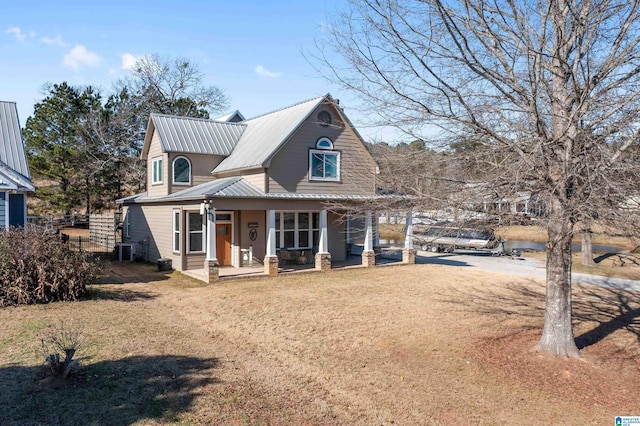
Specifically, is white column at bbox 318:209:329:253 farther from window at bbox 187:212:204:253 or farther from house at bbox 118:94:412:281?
window at bbox 187:212:204:253

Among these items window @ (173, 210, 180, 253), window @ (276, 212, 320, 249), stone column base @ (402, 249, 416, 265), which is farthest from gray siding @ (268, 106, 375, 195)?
window @ (173, 210, 180, 253)

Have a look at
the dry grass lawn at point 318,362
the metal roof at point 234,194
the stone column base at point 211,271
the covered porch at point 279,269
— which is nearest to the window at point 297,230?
the covered porch at point 279,269

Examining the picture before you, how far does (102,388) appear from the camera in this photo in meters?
6.38

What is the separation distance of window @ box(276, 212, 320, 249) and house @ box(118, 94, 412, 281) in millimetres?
42

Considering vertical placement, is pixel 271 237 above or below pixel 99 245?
above

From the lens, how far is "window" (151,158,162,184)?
20.5m

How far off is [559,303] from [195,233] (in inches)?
537

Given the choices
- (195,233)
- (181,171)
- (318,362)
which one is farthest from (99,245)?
(318,362)

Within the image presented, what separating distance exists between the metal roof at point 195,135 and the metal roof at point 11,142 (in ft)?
16.1

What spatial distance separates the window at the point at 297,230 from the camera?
19.8 m

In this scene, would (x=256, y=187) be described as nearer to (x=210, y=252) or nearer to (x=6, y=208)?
(x=210, y=252)

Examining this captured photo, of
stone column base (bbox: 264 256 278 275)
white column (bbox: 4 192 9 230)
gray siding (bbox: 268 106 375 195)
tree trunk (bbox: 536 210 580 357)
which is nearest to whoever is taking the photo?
tree trunk (bbox: 536 210 580 357)

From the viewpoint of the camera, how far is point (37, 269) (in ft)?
37.4

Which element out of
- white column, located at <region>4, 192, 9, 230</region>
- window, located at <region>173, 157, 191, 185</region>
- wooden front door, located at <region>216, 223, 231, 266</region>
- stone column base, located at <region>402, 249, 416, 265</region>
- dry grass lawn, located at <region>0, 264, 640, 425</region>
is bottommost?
dry grass lawn, located at <region>0, 264, 640, 425</region>
